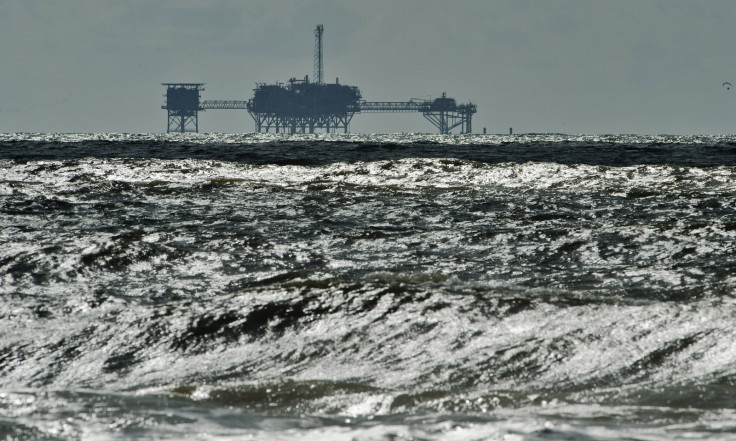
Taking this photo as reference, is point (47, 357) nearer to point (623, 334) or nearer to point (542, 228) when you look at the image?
point (623, 334)

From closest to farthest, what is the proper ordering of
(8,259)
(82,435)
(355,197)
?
(82,435) < (8,259) < (355,197)

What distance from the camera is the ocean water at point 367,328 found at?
3.31 meters

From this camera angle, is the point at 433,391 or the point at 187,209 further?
the point at 187,209

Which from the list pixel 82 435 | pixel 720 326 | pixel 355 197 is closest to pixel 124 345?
pixel 82 435

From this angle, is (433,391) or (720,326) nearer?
(433,391)

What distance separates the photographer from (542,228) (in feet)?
31.0

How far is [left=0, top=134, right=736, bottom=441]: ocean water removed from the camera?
3312mm

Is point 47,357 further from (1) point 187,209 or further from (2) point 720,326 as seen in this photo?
(1) point 187,209

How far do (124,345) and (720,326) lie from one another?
336cm

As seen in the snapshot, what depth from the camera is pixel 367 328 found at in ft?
16.6

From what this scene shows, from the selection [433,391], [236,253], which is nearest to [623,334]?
[433,391]

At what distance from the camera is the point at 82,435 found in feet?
9.68

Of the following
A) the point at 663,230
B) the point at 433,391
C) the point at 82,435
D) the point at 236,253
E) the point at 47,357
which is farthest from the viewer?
the point at 663,230

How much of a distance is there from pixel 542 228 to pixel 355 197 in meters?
5.17
